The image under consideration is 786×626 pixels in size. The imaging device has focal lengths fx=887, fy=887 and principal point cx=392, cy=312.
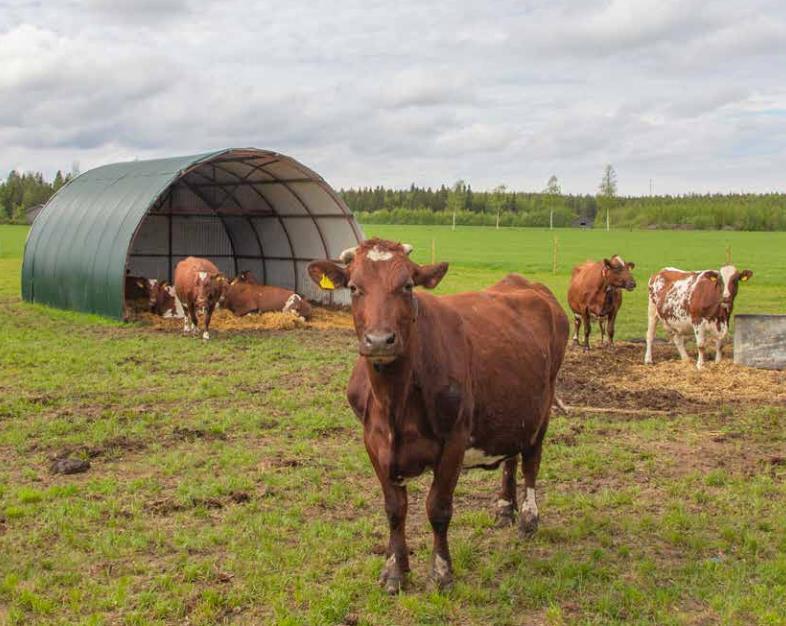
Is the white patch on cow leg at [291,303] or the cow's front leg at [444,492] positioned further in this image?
the white patch on cow leg at [291,303]

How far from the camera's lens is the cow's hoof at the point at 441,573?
5.47m

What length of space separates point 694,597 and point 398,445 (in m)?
2.07

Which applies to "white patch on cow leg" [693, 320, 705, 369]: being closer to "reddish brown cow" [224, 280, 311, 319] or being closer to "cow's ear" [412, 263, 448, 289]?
"reddish brown cow" [224, 280, 311, 319]

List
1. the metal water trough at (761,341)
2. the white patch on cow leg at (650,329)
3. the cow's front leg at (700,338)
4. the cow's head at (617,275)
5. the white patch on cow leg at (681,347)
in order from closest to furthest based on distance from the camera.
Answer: the metal water trough at (761,341) → the cow's front leg at (700,338) → the white patch on cow leg at (681,347) → the white patch on cow leg at (650,329) → the cow's head at (617,275)

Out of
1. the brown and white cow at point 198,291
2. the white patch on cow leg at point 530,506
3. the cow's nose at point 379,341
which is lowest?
the white patch on cow leg at point 530,506

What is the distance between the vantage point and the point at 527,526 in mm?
6492

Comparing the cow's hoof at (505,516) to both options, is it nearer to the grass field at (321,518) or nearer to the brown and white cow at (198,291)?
the grass field at (321,518)

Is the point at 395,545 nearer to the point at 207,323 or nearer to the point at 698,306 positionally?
the point at 698,306

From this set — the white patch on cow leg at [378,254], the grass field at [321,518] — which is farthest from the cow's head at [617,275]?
the white patch on cow leg at [378,254]

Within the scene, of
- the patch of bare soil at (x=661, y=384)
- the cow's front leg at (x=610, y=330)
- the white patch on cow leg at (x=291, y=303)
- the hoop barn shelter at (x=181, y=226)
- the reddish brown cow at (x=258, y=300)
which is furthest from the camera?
the reddish brown cow at (x=258, y=300)

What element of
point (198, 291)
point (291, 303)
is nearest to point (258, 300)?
point (291, 303)

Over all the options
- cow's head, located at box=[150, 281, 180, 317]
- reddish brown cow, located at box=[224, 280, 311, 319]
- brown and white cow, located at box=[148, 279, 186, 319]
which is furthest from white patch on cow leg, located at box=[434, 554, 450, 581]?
cow's head, located at box=[150, 281, 180, 317]

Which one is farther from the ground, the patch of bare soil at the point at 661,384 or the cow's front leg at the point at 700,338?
the cow's front leg at the point at 700,338

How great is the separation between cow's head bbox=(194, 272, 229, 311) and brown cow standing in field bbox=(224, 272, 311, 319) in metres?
2.30
